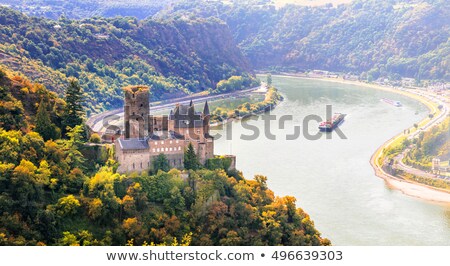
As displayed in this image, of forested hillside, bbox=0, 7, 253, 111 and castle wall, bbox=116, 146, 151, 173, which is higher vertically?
forested hillside, bbox=0, 7, 253, 111

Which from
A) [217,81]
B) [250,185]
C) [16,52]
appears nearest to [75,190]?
[250,185]

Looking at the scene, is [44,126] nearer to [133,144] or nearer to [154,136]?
[133,144]

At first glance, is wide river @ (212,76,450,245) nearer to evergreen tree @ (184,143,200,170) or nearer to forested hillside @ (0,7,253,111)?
evergreen tree @ (184,143,200,170)

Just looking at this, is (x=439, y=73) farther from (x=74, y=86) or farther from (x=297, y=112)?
(x=74, y=86)

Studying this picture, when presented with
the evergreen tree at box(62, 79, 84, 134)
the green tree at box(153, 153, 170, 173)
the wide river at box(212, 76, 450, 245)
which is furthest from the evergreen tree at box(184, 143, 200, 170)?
the wide river at box(212, 76, 450, 245)

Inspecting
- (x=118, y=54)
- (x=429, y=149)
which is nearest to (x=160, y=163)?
(x=429, y=149)
